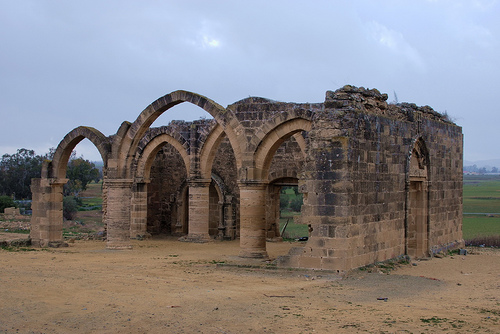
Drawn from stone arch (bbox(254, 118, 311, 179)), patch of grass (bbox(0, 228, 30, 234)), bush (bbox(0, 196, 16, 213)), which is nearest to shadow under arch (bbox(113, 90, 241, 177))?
stone arch (bbox(254, 118, 311, 179))

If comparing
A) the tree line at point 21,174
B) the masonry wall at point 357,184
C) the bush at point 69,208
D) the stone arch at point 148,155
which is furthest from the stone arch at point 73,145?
the tree line at point 21,174

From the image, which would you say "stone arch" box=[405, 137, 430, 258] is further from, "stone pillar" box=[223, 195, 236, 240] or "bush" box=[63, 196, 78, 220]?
"bush" box=[63, 196, 78, 220]

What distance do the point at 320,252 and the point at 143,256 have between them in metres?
5.39

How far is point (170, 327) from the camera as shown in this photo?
23.7ft

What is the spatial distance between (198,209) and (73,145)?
411cm

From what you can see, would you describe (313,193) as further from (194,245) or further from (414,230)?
(194,245)

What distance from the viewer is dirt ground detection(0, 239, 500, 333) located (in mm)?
7363

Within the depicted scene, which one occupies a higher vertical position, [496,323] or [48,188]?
[48,188]

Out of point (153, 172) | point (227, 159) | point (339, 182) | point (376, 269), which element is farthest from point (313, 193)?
point (153, 172)

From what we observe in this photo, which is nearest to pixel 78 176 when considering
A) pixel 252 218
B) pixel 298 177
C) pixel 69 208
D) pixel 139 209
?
pixel 69 208

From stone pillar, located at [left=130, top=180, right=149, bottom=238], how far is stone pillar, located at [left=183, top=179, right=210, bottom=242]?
217 centimetres

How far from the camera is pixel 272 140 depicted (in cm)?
1365

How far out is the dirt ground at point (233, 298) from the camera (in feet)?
24.2

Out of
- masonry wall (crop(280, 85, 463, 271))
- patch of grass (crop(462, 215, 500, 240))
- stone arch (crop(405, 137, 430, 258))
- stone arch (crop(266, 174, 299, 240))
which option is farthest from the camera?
patch of grass (crop(462, 215, 500, 240))
